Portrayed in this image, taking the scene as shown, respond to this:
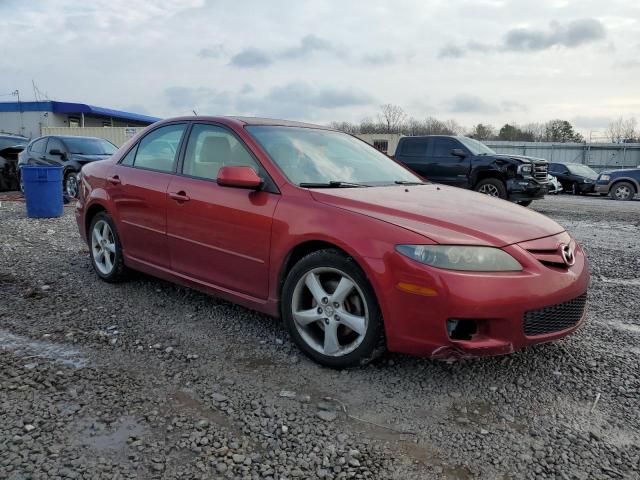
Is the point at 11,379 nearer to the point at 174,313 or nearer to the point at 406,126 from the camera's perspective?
the point at 174,313

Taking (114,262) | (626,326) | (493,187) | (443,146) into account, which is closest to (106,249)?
(114,262)

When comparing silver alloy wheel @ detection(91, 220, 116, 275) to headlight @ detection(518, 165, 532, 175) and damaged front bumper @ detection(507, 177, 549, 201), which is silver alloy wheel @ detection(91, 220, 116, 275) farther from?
headlight @ detection(518, 165, 532, 175)

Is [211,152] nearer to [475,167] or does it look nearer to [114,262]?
[114,262]

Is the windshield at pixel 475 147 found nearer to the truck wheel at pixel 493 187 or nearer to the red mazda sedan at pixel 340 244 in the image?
the truck wheel at pixel 493 187

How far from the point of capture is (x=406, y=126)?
60.5 meters

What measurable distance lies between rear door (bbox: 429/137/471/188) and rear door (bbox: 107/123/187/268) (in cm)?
901

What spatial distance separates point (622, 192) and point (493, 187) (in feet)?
25.9

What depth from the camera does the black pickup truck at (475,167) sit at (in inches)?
451

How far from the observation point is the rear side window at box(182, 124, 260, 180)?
12.2ft

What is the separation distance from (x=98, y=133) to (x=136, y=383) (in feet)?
109

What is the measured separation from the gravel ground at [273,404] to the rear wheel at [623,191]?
14770 millimetres

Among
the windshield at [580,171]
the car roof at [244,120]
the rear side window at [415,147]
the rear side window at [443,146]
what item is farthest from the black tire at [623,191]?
the car roof at [244,120]

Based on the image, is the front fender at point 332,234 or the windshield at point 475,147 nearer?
the front fender at point 332,234


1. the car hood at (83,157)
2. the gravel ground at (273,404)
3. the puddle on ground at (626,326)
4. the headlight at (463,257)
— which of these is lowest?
the gravel ground at (273,404)
